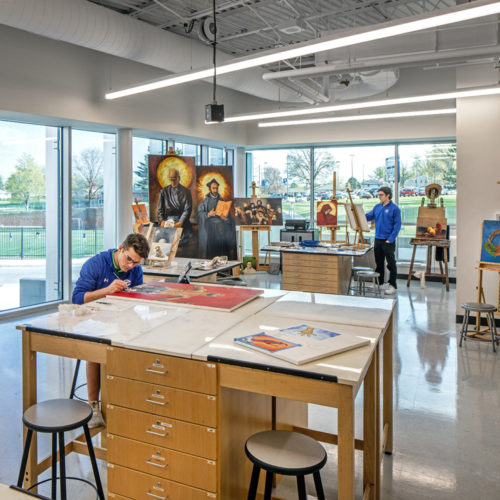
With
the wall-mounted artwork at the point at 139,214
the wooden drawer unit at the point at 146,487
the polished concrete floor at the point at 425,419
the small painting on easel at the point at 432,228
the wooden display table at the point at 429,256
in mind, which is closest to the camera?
the wooden drawer unit at the point at 146,487

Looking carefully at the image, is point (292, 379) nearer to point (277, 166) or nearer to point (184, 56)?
point (184, 56)

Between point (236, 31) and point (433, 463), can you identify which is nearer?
point (433, 463)

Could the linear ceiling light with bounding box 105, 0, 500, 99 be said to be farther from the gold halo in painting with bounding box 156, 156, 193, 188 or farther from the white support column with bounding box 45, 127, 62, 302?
the white support column with bounding box 45, 127, 62, 302

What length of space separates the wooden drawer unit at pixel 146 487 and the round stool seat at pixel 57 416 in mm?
310

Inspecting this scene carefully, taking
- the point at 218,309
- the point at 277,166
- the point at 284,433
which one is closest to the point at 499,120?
the point at 218,309

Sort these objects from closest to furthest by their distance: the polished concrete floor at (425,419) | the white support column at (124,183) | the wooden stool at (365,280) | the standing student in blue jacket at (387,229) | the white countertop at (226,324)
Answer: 1. the white countertop at (226,324)
2. the polished concrete floor at (425,419)
3. the wooden stool at (365,280)
4. the white support column at (124,183)
5. the standing student in blue jacket at (387,229)

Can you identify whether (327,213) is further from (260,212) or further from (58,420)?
(58,420)

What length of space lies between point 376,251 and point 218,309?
6313 mm

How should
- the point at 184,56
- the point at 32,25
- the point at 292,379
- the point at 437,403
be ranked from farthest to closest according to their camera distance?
the point at 184,56 < the point at 32,25 < the point at 437,403 < the point at 292,379

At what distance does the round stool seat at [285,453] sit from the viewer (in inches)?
73.9

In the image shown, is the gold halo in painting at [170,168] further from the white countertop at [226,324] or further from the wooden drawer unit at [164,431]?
the wooden drawer unit at [164,431]

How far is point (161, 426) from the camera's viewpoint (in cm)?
215

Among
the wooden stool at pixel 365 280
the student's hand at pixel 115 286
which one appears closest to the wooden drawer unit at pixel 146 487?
the student's hand at pixel 115 286

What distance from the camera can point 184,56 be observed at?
22.6ft
